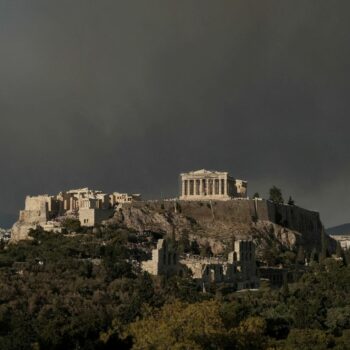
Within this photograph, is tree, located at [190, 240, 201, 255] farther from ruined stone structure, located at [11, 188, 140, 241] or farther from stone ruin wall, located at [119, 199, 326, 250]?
ruined stone structure, located at [11, 188, 140, 241]

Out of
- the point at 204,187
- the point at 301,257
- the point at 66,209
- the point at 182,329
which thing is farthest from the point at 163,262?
the point at 204,187

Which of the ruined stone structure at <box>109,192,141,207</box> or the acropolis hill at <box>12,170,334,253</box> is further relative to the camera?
the ruined stone structure at <box>109,192,141,207</box>

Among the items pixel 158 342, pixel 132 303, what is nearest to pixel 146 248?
pixel 132 303

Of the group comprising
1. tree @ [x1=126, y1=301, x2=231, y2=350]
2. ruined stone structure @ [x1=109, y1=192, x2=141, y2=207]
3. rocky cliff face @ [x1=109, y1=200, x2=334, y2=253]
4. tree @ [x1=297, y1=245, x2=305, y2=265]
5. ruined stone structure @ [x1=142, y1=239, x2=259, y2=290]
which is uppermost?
ruined stone structure @ [x1=109, y1=192, x2=141, y2=207]

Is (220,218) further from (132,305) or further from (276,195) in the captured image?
(132,305)

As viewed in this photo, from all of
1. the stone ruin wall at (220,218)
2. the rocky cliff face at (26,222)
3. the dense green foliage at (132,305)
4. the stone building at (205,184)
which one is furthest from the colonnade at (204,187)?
the dense green foliage at (132,305)

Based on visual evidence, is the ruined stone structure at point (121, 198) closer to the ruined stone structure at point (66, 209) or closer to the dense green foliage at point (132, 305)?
the ruined stone structure at point (66, 209)

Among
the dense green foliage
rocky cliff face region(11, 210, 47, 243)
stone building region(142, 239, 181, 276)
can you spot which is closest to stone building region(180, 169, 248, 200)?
rocky cliff face region(11, 210, 47, 243)

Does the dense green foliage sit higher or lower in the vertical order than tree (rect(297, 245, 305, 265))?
lower
